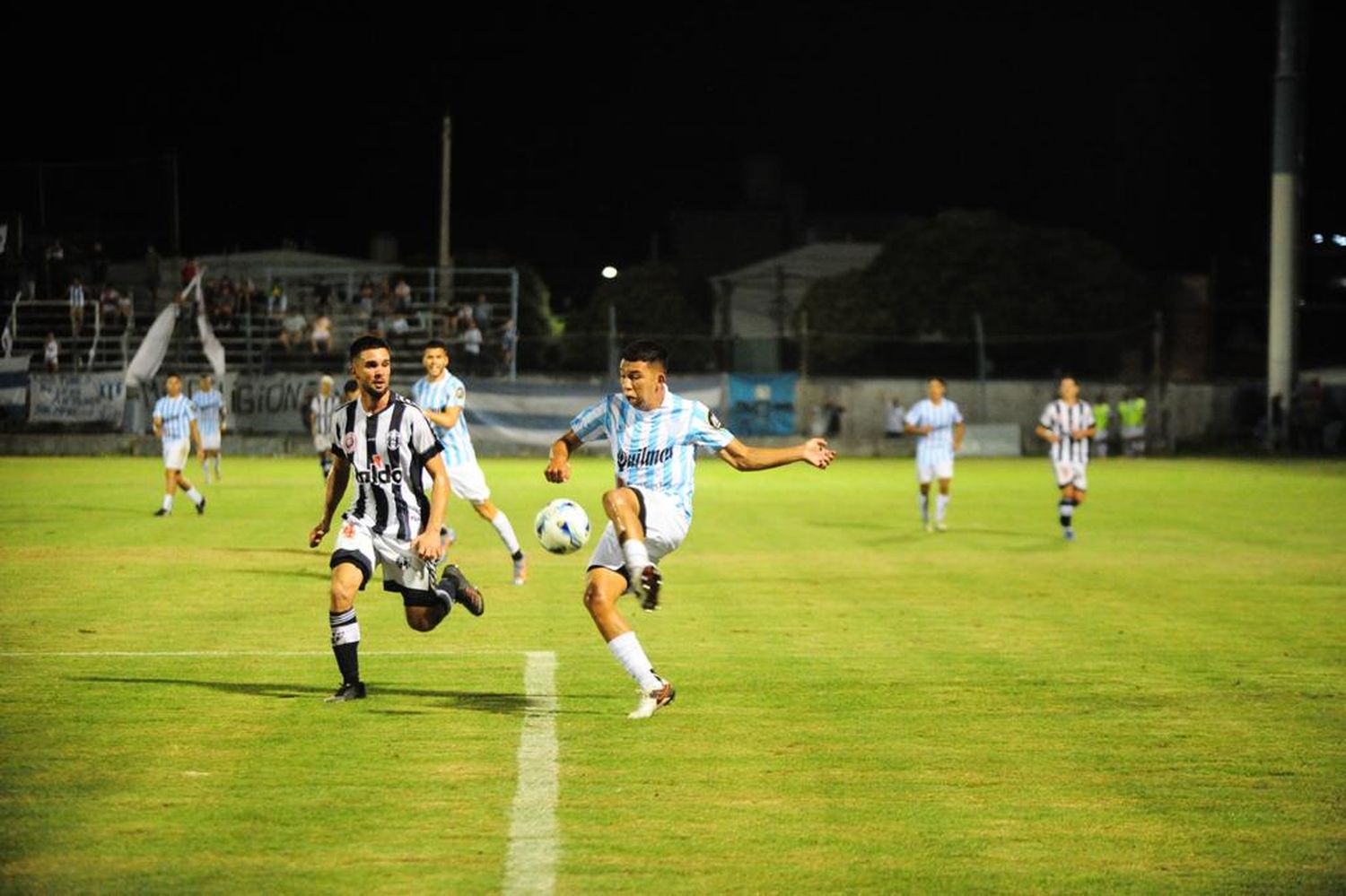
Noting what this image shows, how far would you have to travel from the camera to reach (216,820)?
695 cm

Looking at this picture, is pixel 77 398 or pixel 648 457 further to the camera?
pixel 77 398

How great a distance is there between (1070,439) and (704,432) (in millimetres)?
14187

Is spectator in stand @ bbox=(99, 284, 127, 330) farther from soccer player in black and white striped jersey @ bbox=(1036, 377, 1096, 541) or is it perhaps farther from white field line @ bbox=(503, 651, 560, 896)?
white field line @ bbox=(503, 651, 560, 896)

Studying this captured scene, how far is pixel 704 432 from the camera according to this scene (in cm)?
958

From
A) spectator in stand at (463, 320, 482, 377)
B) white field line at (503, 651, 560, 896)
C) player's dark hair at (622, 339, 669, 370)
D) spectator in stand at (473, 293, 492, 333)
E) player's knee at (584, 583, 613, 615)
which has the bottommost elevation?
white field line at (503, 651, 560, 896)

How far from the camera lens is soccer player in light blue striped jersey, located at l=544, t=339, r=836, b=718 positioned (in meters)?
9.21

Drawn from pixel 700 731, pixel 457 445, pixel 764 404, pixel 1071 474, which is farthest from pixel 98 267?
pixel 700 731

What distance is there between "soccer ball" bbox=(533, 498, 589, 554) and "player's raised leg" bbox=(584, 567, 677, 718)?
1.84ft

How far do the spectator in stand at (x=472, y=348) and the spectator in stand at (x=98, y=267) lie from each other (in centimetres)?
1067

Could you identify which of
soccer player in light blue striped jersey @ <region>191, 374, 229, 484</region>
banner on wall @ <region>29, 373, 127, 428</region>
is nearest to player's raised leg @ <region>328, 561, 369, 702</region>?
soccer player in light blue striped jersey @ <region>191, 374, 229, 484</region>

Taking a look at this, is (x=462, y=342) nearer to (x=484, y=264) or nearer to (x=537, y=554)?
(x=537, y=554)

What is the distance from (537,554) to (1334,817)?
44.0ft

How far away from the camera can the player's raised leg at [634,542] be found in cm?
887

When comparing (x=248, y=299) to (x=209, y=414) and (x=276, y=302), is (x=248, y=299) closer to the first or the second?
(x=276, y=302)
